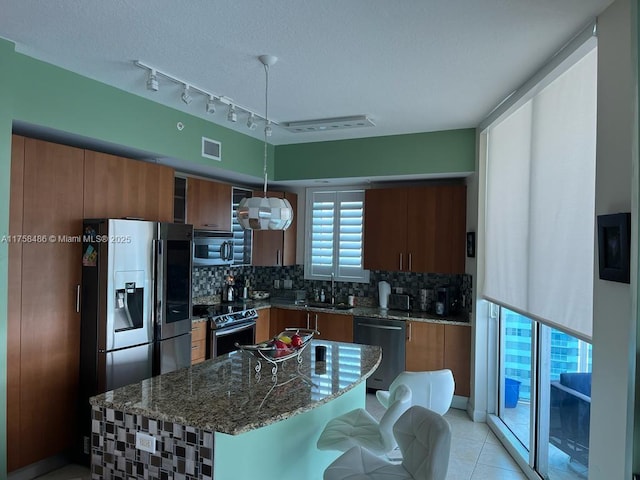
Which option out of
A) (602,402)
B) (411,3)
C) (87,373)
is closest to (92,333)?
(87,373)

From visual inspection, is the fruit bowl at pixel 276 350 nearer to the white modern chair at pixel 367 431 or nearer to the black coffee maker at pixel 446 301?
the white modern chair at pixel 367 431

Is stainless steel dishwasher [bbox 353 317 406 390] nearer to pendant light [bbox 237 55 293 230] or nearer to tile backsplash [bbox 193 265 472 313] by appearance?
tile backsplash [bbox 193 265 472 313]

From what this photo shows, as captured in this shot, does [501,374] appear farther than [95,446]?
Yes

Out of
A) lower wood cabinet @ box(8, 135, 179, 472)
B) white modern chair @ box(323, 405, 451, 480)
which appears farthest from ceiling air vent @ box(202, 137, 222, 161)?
white modern chair @ box(323, 405, 451, 480)

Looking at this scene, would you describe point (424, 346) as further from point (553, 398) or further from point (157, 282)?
point (157, 282)

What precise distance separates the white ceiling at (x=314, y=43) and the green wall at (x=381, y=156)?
860 mm

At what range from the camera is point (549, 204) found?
2.76 m

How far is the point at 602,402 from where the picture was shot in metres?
1.99

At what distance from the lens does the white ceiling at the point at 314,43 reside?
2168 millimetres

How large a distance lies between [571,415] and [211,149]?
12.2 ft

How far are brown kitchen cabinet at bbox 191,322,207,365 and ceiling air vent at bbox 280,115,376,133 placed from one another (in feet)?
7.13

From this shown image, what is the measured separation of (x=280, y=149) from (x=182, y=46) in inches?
108

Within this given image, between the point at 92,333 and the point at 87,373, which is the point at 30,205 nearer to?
the point at 92,333

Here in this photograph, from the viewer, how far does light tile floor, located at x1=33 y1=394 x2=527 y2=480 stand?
3.17m
